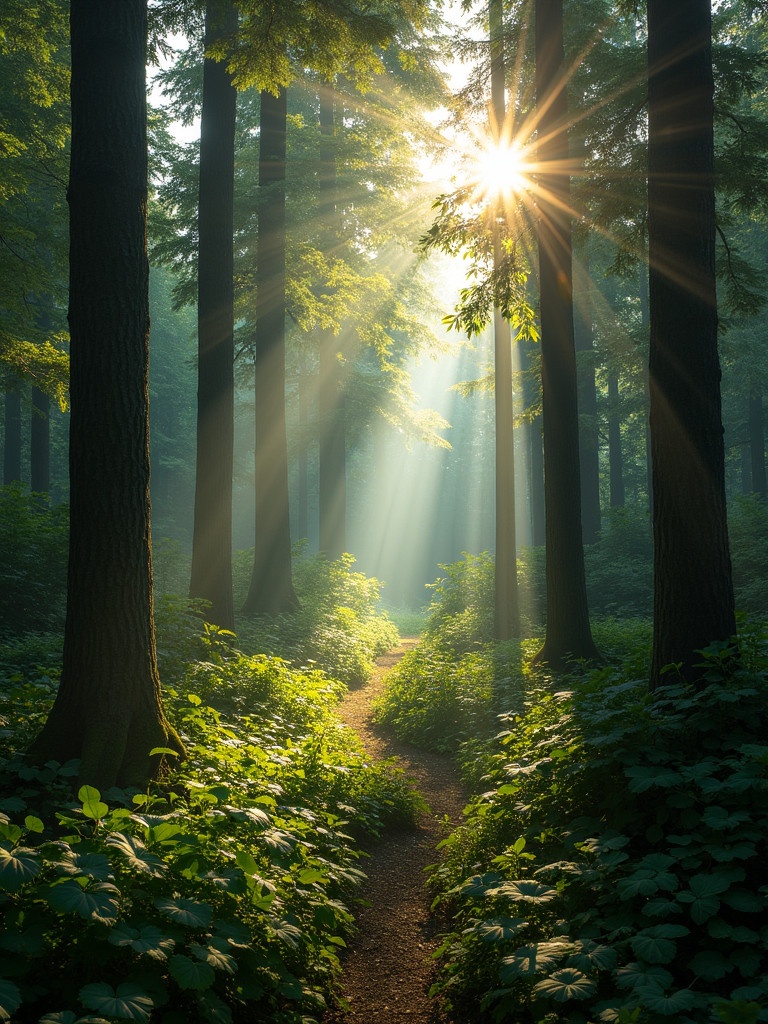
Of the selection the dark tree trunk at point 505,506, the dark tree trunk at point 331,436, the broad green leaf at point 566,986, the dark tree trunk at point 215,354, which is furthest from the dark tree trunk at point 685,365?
the dark tree trunk at point 331,436

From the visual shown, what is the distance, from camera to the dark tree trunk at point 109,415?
14.7 ft

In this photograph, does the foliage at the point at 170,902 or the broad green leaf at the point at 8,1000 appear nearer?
the broad green leaf at the point at 8,1000

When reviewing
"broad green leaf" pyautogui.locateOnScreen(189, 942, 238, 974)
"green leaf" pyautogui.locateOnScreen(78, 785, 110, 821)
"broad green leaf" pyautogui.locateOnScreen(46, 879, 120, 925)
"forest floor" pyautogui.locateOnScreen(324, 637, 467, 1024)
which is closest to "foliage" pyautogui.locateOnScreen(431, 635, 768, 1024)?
"forest floor" pyautogui.locateOnScreen(324, 637, 467, 1024)

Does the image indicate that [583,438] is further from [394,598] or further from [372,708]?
[394,598]

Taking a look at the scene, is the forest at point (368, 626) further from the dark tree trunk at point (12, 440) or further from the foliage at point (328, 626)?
the dark tree trunk at point (12, 440)

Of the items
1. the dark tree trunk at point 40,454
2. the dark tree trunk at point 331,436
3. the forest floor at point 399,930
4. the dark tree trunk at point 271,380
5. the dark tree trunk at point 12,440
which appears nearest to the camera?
the forest floor at point 399,930

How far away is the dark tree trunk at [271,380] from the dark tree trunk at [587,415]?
927 cm

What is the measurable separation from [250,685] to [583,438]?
55.4ft

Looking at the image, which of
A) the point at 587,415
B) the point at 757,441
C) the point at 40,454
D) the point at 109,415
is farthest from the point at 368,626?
the point at 757,441

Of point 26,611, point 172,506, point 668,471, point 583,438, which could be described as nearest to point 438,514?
point 172,506

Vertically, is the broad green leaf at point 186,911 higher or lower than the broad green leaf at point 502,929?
higher

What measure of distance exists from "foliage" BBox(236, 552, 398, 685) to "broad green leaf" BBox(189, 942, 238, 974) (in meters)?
7.77

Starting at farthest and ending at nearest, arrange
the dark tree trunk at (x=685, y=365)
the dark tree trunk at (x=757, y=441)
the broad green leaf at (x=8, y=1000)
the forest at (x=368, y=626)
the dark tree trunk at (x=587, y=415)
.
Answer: the dark tree trunk at (x=757, y=441) < the dark tree trunk at (x=587, y=415) < the dark tree trunk at (x=685, y=365) < the forest at (x=368, y=626) < the broad green leaf at (x=8, y=1000)

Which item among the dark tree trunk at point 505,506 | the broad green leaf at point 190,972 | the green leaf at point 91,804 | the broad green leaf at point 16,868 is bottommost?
the broad green leaf at point 190,972
